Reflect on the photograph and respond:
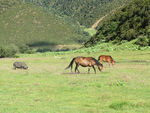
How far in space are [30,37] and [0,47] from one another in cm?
11031

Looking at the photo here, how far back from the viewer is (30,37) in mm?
198625

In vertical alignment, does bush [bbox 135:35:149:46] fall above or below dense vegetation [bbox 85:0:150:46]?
below

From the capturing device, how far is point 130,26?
336 ft

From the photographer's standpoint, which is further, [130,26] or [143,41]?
[130,26]

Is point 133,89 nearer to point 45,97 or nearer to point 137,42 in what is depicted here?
point 45,97

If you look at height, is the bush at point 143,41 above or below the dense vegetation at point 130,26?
below

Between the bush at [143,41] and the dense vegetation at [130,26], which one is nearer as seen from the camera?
the bush at [143,41]

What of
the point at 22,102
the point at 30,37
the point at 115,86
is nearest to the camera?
the point at 22,102

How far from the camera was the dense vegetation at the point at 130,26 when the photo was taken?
300ft

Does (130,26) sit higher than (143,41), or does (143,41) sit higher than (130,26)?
(130,26)

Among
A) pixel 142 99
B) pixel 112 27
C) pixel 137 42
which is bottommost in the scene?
pixel 142 99

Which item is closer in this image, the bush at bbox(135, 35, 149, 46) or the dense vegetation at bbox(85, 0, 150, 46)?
the bush at bbox(135, 35, 149, 46)

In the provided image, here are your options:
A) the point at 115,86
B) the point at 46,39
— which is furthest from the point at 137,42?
the point at 46,39

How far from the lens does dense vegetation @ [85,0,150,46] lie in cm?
9138
